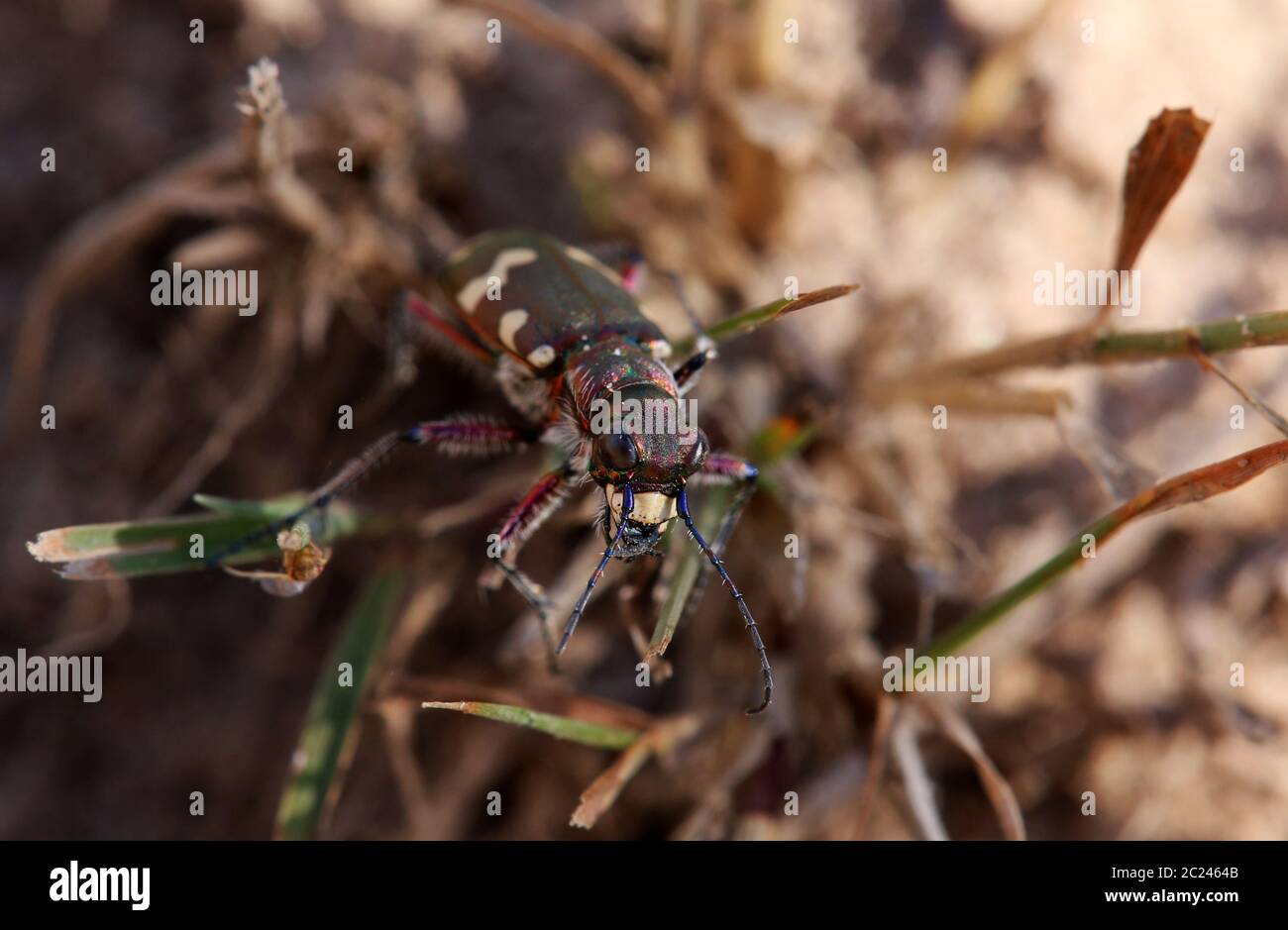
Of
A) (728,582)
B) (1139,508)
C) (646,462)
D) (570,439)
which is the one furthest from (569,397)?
(1139,508)

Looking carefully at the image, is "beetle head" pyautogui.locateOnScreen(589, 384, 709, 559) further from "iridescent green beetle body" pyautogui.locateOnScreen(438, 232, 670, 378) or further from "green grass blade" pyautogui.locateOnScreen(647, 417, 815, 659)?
"iridescent green beetle body" pyautogui.locateOnScreen(438, 232, 670, 378)

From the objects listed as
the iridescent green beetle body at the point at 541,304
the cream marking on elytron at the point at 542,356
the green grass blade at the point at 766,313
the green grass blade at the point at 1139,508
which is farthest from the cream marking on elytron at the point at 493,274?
the green grass blade at the point at 1139,508

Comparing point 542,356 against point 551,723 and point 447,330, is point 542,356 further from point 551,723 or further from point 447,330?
point 551,723

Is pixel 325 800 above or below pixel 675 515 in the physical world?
below

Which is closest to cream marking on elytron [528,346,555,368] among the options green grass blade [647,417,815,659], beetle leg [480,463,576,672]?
beetle leg [480,463,576,672]
